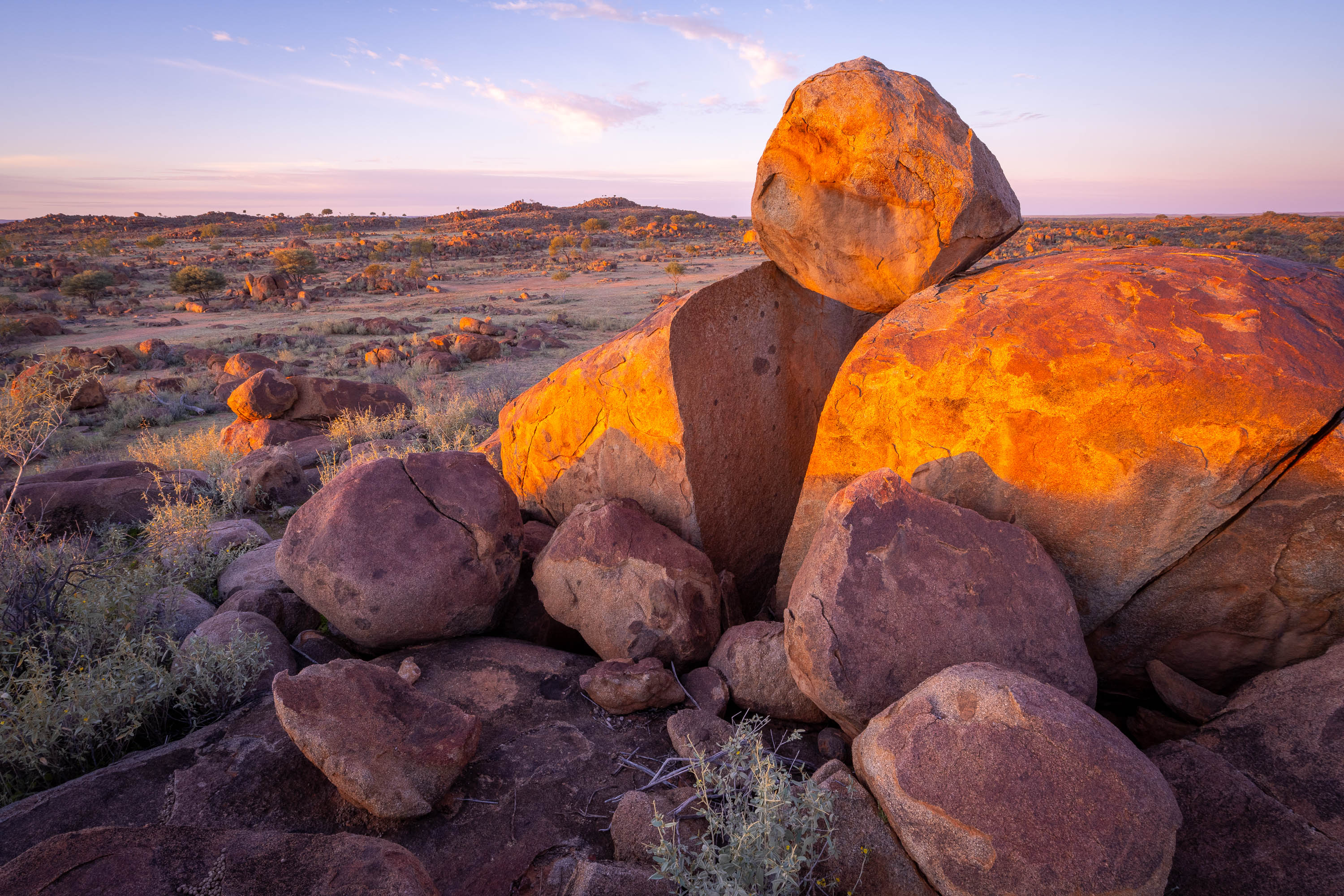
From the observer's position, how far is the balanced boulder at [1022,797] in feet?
5.95

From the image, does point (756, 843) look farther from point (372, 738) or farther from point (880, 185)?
point (880, 185)

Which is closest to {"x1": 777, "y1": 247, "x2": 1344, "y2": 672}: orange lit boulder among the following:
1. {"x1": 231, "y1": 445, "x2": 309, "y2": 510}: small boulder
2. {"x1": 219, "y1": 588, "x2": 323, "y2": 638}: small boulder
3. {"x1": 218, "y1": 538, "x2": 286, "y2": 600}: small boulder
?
{"x1": 219, "y1": 588, "x2": 323, "y2": 638}: small boulder

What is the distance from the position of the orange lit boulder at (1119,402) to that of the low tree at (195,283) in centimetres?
2977

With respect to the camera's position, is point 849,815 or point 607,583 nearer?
point 849,815

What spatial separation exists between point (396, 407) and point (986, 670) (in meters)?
9.32

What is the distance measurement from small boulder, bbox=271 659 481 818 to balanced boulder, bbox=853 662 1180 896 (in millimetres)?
1556

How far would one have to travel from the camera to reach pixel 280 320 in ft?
71.5

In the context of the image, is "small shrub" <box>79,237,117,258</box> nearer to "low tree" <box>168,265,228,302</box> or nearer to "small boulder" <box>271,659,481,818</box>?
"low tree" <box>168,265,228,302</box>

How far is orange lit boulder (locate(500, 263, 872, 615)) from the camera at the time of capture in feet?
13.1

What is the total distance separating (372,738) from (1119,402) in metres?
3.14

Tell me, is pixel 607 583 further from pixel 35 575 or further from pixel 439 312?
Result: pixel 439 312

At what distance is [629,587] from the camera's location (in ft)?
11.4

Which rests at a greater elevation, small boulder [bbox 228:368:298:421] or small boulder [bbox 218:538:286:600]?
small boulder [bbox 228:368:298:421]

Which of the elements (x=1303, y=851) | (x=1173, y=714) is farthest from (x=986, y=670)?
(x=1173, y=714)
